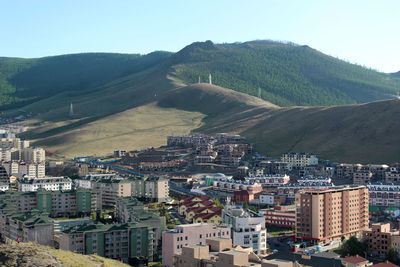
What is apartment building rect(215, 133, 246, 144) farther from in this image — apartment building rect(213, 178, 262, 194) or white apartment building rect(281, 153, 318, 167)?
apartment building rect(213, 178, 262, 194)

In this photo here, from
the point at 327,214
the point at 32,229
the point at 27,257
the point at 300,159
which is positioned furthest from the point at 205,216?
the point at 27,257

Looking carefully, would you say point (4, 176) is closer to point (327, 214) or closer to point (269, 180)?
point (269, 180)

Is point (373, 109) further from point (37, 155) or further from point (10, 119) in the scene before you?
point (10, 119)

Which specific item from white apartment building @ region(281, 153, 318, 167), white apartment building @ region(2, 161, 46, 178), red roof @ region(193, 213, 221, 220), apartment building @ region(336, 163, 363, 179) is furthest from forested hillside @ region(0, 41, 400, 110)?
red roof @ region(193, 213, 221, 220)

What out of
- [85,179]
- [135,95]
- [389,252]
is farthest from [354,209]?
[135,95]

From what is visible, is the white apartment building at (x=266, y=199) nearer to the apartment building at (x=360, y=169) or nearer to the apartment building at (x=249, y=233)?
the apartment building at (x=360, y=169)

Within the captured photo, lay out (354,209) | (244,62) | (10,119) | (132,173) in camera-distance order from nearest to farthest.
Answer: (354,209), (132,173), (10,119), (244,62)
